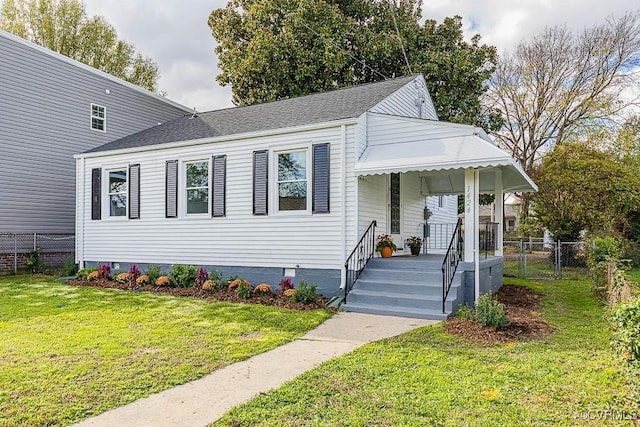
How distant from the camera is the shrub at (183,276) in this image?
10234mm

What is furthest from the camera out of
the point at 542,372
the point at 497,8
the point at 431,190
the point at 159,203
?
the point at 497,8

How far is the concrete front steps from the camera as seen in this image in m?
7.49

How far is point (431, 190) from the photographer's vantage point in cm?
1268

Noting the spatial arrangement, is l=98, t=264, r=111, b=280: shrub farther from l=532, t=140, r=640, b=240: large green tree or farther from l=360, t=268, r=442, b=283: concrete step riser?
l=532, t=140, r=640, b=240: large green tree

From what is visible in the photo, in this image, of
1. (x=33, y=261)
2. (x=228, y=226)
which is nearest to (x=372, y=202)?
(x=228, y=226)

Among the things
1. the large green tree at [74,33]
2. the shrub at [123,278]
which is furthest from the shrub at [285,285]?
the large green tree at [74,33]

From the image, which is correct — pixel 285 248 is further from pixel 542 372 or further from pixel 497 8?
pixel 497 8

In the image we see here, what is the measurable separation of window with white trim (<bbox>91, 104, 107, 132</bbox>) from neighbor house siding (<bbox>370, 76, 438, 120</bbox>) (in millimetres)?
11351

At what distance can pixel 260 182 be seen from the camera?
9.87 m

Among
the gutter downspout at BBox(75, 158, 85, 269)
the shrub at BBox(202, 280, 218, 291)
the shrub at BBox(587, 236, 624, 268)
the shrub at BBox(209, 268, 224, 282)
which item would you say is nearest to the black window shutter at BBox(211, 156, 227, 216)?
the shrub at BBox(209, 268, 224, 282)

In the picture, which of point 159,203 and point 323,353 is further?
point 159,203

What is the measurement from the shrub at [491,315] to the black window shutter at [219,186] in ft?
20.5

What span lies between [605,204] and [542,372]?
14093mm

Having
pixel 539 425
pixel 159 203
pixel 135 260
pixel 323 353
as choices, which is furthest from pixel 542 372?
pixel 135 260
